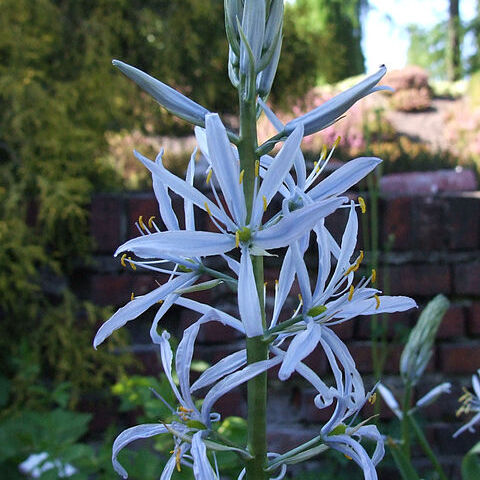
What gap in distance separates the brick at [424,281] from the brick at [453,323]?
0.13 ft

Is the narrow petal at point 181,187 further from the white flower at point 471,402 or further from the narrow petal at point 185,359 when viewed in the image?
the white flower at point 471,402

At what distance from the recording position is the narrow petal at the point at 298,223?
272 millimetres

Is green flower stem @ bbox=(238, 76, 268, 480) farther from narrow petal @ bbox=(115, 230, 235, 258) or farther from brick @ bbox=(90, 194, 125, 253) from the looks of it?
brick @ bbox=(90, 194, 125, 253)

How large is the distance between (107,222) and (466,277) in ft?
2.06

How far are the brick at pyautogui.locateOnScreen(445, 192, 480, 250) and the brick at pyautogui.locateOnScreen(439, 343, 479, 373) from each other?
18cm

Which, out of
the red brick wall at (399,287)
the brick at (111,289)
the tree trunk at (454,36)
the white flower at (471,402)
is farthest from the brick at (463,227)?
the tree trunk at (454,36)

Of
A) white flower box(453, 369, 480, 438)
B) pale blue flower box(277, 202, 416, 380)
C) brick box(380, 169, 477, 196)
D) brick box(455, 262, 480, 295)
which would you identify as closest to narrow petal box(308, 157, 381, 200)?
pale blue flower box(277, 202, 416, 380)

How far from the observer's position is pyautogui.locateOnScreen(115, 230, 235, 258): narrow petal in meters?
0.28

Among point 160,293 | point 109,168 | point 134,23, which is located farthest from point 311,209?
point 134,23

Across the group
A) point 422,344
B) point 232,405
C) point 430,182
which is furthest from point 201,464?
point 430,182

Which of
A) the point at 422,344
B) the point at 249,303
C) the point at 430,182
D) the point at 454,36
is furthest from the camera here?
the point at 454,36

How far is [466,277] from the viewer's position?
1005 millimetres

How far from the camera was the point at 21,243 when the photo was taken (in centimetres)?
99

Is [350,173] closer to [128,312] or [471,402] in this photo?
[128,312]
